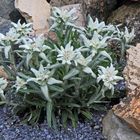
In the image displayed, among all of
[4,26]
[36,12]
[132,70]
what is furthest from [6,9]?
[132,70]

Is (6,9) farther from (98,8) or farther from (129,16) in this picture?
(129,16)

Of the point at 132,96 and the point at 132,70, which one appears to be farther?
the point at 132,70

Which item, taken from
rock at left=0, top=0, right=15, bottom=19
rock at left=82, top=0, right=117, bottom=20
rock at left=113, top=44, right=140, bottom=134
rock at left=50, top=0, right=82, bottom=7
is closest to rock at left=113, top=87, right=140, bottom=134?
rock at left=113, top=44, right=140, bottom=134

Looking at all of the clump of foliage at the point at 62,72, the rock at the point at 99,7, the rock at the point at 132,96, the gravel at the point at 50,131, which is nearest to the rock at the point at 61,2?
the rock at the point at 99,7

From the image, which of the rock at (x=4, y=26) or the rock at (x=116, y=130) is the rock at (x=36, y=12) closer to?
the rock at (x=4, y=26)

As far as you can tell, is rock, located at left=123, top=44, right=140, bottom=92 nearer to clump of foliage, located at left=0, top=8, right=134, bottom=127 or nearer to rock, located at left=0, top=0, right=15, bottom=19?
clump of foliage, located at left=0, top=8, right=134, bottom=127

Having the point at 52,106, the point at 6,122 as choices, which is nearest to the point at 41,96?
the point at 52,106
